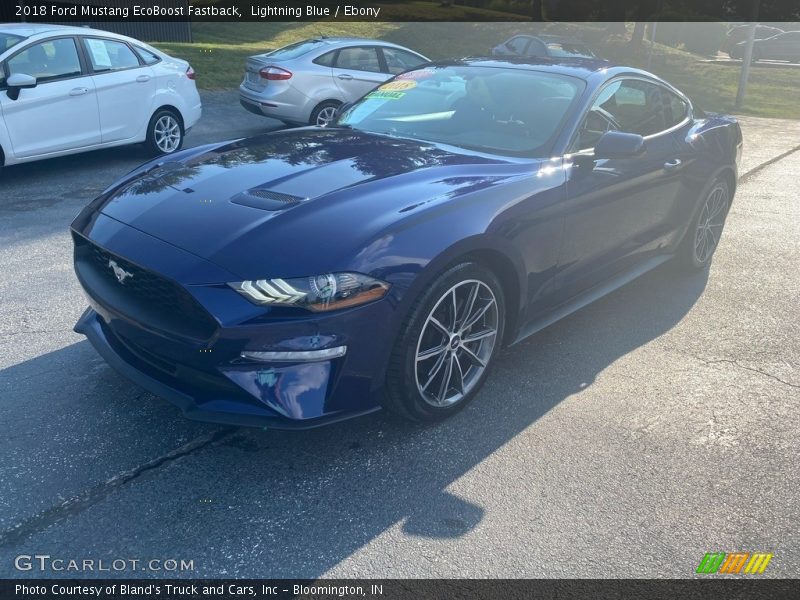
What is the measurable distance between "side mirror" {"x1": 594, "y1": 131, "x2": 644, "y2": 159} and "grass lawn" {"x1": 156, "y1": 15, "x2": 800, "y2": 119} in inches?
468

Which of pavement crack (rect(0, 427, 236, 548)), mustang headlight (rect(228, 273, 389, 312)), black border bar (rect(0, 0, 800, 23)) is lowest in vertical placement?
pavement crack (rect(0, 427, 236, 548))

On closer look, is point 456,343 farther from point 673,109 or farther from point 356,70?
point 356,70

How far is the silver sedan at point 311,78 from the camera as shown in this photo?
35.5 feet

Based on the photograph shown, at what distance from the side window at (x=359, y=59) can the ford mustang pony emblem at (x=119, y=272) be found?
339 inches

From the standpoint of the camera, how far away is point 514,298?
3953 mm

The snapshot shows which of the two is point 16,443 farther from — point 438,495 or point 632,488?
point 632,488

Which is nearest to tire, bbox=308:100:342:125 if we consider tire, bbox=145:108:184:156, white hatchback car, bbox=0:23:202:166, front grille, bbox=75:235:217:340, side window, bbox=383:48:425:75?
side window, bbox=383:48:425:75

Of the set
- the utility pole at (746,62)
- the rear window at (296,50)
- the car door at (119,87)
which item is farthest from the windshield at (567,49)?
the car door at (119,87)

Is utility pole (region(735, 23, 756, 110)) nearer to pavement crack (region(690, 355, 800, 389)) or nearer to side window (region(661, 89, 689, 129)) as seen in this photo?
side window (region(661, 89, 689, 129))

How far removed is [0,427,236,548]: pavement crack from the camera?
2805 millimetres

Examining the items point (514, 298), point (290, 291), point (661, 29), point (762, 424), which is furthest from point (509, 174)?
point (661, 29)

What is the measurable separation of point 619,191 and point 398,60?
837 centimetres

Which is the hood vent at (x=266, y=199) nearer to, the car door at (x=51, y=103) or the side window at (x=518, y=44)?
the car door at (x=51, y=103)

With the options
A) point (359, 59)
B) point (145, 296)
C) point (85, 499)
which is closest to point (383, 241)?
point (145, 296)
